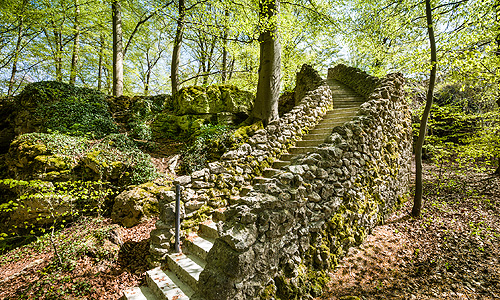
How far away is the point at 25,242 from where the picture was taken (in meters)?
5.48

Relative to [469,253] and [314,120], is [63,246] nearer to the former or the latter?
[314,120]

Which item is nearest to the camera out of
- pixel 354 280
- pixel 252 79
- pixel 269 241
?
pixel 269 241

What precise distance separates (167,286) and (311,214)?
8.90 ft

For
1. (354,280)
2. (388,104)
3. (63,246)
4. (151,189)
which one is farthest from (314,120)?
(63,246)

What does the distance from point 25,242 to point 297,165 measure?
7.47 meters

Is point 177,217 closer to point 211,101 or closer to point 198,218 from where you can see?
point 198,218

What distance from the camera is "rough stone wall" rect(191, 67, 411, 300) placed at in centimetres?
270

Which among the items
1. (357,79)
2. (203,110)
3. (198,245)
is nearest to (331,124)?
(357,79)

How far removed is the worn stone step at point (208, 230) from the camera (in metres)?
3.98

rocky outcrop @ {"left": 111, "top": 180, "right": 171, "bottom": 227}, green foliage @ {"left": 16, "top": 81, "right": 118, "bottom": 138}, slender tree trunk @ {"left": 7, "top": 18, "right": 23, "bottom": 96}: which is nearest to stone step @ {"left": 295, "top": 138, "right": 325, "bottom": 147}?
rocky outcrop @ {"left": 111, "top": 180, "right": 171, "bottom": 227}

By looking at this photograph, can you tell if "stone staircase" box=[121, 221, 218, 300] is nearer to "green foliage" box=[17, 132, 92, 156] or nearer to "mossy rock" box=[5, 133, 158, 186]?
"mossy rock" box=[5, 133, 158, 186]

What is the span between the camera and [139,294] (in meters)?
3.40

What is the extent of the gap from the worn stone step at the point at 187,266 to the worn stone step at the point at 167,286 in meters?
0.07

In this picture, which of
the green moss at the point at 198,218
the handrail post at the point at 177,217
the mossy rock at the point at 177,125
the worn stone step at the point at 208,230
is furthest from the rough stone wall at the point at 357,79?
the handrail post at the point at 177,217
